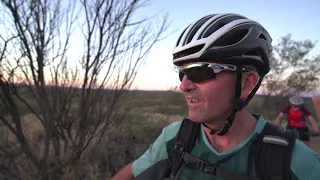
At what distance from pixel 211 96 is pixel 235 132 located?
0.27m

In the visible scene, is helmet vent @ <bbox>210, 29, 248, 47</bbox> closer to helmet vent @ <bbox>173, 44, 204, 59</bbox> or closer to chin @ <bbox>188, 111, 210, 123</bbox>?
helmet vent @ <bbox>173, 44, 204, 59</bbox>

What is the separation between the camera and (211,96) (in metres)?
1.46

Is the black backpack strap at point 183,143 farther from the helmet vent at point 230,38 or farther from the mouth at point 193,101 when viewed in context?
the helmet vent at point 230,38

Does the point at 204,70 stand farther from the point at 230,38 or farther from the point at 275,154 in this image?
the point at 275,154

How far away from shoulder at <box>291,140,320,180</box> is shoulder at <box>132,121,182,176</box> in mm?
651

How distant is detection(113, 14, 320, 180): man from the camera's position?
1.46 metres

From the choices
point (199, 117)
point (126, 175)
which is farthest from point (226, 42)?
point (126, 175)

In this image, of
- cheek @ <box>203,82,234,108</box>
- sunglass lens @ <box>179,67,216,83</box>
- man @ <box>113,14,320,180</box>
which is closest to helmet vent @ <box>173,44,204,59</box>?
man @ <box>113,14,320,180</box>

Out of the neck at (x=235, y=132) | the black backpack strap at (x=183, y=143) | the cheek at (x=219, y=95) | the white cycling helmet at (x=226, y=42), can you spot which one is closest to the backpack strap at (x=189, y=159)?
the black backpack strap at (x=183, y=143)

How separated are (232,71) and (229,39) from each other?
7.1 inches

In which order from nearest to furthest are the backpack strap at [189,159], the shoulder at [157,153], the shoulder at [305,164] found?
the shoulder at [305,164]
the backpack strap at [189,159]
the shoulder at [157,153]

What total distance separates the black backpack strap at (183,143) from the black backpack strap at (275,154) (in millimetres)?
368

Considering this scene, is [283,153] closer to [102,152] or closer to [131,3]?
[131,3]

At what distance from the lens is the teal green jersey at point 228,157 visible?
1229 millimetres
